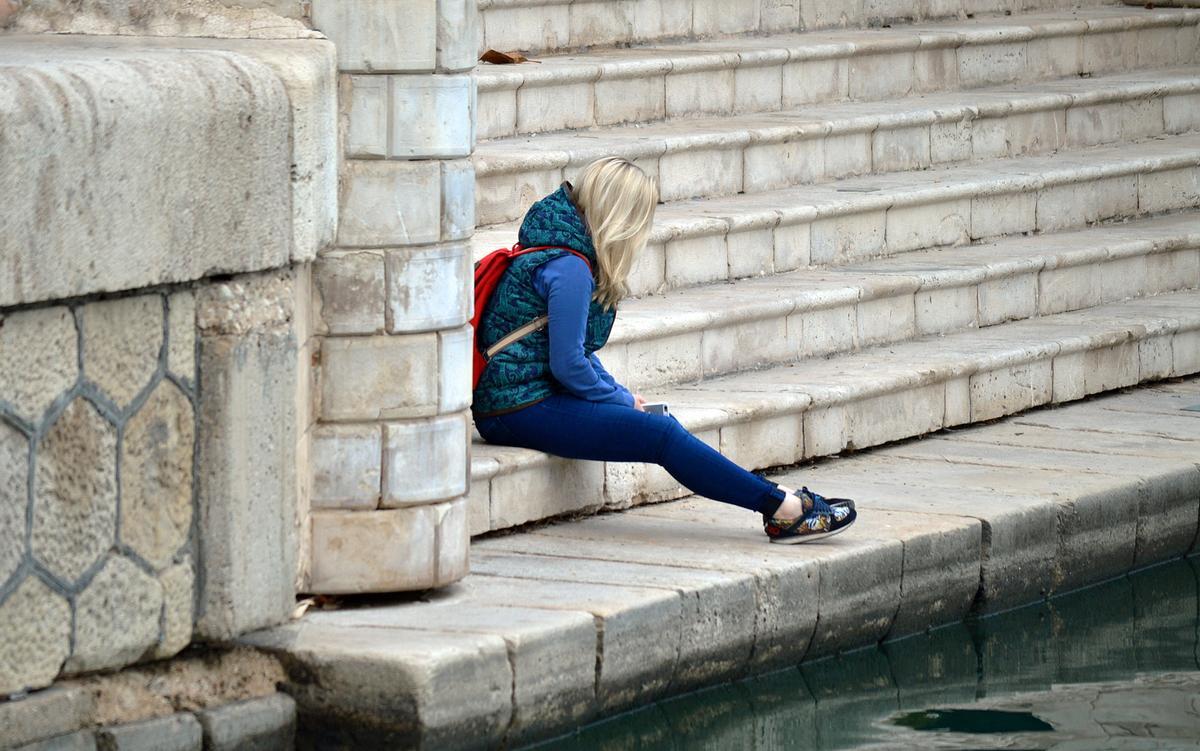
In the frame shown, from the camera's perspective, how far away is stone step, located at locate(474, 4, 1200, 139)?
9172 millimetres

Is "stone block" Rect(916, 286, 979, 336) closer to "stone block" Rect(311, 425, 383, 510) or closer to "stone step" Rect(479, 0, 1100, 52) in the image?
"stone step" Rect(479, 0, 1100, 52)

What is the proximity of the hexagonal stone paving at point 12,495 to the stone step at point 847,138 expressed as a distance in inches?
A: 131

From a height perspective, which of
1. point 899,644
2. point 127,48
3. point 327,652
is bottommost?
point 899,644

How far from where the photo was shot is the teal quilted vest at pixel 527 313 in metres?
6.63

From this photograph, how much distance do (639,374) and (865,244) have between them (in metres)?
1.94

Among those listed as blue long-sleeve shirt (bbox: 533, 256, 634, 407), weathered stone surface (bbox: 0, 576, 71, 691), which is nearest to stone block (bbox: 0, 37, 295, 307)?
weathered stone surface (bbox: 0, 576, 71, 691)

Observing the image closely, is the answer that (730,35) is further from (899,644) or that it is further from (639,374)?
(899,644)

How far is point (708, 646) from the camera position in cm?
613

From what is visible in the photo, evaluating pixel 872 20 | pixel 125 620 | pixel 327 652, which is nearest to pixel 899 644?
pixel 327 652

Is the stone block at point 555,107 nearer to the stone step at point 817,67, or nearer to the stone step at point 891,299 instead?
the stone step at point 817,67

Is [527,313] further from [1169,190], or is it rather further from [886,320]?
[1169,190]

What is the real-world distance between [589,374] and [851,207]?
2852 mm

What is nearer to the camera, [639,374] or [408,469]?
[408,469]

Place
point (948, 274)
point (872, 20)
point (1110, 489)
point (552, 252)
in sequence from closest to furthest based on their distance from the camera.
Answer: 1. point (552, 252)
2. point (1110, 489)
3. point (948, 274)
4. point (872, 20)
